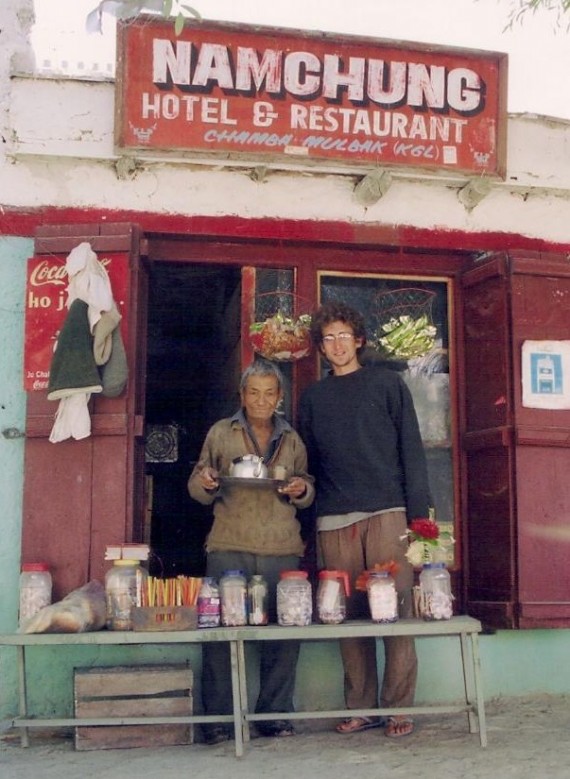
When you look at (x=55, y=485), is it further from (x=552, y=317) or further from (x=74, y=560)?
(x=552, y=317)

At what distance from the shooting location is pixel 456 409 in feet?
19.6

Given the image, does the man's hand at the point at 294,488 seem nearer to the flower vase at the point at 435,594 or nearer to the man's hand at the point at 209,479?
the man's hand at the point at 209,479

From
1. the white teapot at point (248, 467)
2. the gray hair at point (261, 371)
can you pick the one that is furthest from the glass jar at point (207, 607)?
the gray hair at point (261, 371)

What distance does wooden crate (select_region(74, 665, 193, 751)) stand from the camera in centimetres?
470

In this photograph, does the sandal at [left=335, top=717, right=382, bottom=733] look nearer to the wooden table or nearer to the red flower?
the wooden table

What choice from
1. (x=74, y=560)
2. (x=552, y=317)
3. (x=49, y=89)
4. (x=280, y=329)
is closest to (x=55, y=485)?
(x=74, y=560)

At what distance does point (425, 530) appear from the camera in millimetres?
4840

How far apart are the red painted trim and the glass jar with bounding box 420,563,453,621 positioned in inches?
81.4

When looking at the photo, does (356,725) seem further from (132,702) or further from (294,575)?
(132,702)

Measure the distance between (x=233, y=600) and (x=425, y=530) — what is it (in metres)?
1.02

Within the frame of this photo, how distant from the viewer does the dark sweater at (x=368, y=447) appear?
5.03 meters

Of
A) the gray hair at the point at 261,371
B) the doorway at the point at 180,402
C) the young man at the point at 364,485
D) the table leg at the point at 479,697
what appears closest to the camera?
the table leg at the point at 479,697

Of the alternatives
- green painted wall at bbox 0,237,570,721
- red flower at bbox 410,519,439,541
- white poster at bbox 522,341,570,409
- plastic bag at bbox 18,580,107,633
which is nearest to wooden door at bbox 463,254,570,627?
white poster at bbox 522,341,570,409

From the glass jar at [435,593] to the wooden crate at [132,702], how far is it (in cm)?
123
